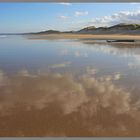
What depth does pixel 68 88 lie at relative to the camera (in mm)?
2467

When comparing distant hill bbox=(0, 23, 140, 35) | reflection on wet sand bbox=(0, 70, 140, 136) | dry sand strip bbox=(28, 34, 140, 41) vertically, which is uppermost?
distant hill bbox=(0, 23, 140, 35)

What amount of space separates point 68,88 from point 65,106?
0.14 meters

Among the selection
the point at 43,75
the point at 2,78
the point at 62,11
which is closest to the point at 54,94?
the point at 43,75

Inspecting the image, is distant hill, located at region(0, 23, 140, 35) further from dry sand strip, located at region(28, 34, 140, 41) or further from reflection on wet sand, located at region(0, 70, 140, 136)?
reflection on wet sand, located at region(0, 70, 140, 136)

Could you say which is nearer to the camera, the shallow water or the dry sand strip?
the shallow water

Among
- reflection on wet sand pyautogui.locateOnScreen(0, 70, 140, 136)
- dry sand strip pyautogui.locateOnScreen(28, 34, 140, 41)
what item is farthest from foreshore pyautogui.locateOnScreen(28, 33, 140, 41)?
reflection on wet sand pyautogui.locateOnScreen(0, 70, 140, 136)

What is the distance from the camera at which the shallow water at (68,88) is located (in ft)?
7.75

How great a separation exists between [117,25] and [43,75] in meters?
0.74

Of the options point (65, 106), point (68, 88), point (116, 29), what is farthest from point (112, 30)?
point (65, 106)

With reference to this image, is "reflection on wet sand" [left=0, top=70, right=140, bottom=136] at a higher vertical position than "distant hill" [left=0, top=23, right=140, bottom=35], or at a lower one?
lower

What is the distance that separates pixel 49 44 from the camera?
2.65 meters

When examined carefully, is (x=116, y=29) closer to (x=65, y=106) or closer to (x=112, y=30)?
(x=112, y=30)

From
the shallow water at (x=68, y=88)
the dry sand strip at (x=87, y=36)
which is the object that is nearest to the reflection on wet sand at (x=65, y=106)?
the shallow water at (x=68, y=88)

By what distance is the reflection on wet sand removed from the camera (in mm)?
2346
